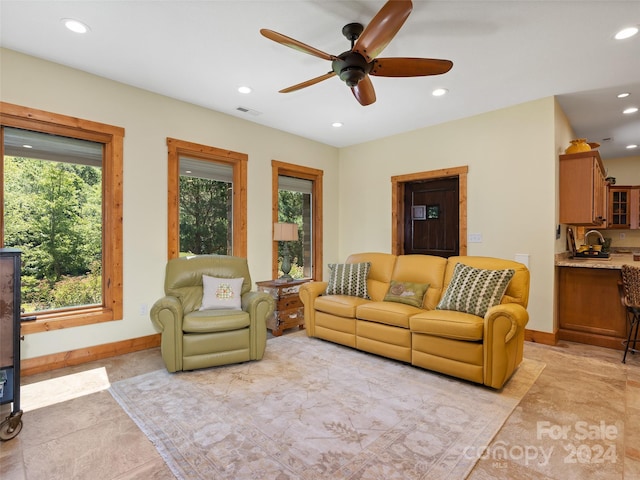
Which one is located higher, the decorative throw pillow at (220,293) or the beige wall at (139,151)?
the beige wall at (139,151)

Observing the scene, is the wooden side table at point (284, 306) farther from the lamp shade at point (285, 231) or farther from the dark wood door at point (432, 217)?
the dark wood door at point (432, 217)

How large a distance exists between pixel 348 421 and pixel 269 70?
3085 mm

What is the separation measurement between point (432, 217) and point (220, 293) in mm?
3339

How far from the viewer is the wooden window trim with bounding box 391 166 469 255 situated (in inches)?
176

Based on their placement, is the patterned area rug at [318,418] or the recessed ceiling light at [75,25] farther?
the recessed ceiling light at [75,25]

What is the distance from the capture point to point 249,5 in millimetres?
2295

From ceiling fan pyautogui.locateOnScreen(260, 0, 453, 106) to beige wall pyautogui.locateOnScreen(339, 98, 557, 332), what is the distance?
2.24 metres

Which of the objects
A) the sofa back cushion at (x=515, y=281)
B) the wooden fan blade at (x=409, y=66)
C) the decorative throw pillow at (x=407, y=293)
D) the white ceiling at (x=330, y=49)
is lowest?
the decorative throw pillow at (x=407, y=293)

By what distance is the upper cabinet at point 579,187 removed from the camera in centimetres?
383

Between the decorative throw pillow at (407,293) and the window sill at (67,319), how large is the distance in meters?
2.92

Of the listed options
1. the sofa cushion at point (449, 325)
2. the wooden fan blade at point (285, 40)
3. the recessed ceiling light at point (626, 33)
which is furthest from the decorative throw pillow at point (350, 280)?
the recessed ceiling light at point (626, 33)

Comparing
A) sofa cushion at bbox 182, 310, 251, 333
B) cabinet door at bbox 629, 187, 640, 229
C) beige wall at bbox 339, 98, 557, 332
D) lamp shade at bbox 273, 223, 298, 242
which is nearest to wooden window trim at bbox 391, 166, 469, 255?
beige wall at bbox 339, 98, 557, 332

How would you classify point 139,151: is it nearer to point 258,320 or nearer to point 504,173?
point 258,320

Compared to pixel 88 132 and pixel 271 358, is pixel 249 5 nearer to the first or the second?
pixel 88 132
